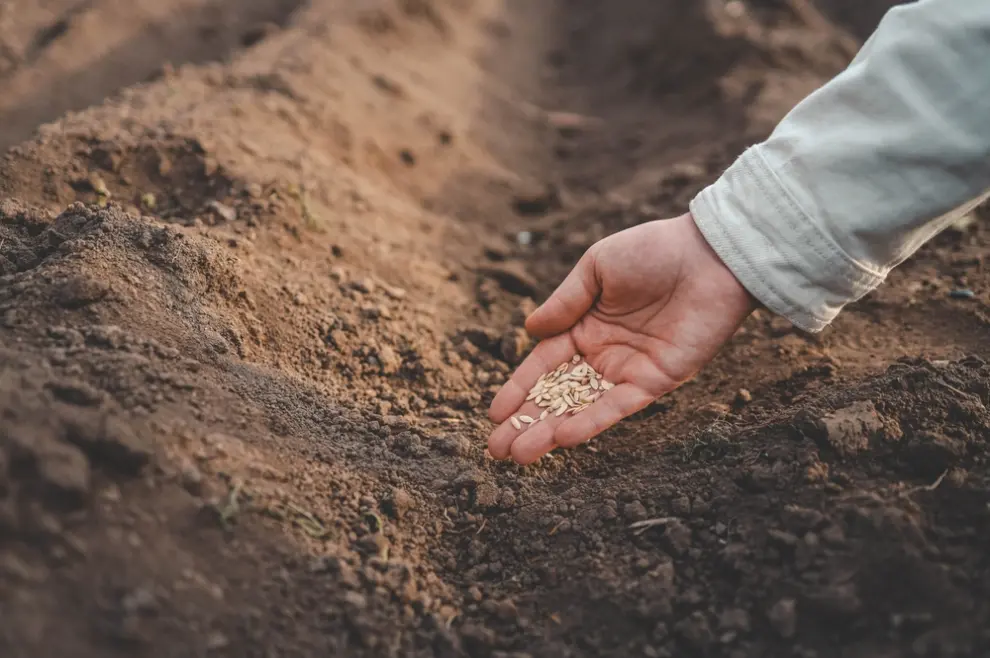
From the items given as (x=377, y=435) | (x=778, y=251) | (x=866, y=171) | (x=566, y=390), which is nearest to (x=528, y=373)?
(x=566, y=390)

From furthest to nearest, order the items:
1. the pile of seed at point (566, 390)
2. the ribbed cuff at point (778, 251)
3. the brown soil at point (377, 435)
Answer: the pile of seed at point (566, 390) < the ribbed cuff at point (778, 251) < the brown soil at point (377, 435)

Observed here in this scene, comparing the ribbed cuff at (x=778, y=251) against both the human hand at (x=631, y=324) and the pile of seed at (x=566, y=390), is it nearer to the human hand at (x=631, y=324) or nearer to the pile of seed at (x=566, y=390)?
the human hand at (x=631, y=324)

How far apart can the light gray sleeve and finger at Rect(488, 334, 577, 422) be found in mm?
618

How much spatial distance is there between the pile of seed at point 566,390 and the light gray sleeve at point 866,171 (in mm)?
587

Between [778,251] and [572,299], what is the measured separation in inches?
25.9

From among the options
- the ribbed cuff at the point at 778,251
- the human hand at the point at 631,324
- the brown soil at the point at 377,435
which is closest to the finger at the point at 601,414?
the human hand at the point at 631,324

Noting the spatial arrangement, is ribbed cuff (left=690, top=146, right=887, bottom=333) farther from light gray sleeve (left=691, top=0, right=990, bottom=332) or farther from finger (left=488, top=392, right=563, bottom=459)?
finger (left=488, top=392, right=563, bottom=459)

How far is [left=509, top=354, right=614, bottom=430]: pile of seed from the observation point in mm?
2359

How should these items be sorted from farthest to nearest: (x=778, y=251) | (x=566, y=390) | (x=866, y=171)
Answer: (x=566, y=390) → (x=778, y=251) → (x=866, y=171)

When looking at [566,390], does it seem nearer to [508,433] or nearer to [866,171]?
[508,433]

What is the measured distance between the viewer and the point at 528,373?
250cm

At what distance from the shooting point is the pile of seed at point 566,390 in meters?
2.36

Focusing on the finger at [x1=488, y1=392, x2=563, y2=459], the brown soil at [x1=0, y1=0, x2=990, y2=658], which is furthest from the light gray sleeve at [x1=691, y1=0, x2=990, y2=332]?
the finger at [x1=488, y1=392, x2=563, y2=459]

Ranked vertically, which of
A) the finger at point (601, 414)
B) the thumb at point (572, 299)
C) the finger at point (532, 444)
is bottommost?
the finger at point (601, 414)
